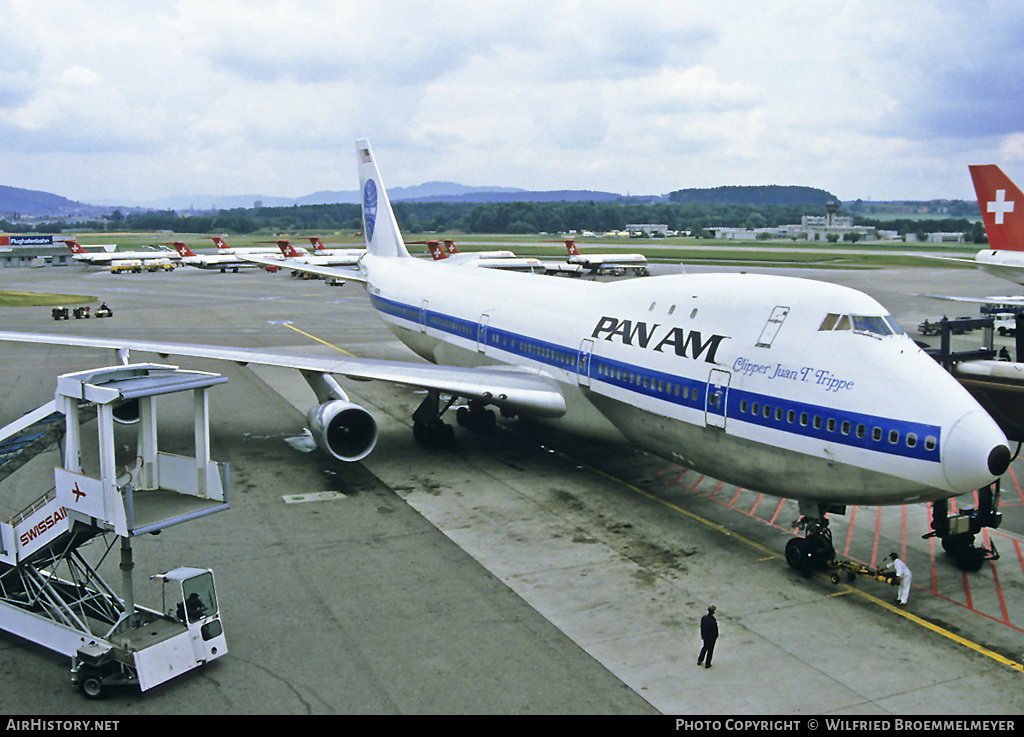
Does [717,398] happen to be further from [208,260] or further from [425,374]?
[208,260]

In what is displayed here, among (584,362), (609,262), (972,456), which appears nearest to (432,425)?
(584,362)

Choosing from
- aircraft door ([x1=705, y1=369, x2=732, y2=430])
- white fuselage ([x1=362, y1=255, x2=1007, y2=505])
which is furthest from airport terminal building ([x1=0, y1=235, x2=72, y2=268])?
aircraft door ([x1=705, y1=369, x2=732, y2=430])

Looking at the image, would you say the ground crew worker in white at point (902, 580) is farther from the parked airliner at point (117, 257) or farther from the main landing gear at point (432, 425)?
the parked airliner at point (117, 257)

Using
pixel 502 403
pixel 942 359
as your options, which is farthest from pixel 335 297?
pixel 942 359

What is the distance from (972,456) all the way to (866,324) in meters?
3.42

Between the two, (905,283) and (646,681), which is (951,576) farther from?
(905,283)

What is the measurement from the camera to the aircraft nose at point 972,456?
49.2 feet

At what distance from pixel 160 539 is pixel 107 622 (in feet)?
18.8

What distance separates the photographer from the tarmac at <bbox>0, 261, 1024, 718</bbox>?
1340 centimetres

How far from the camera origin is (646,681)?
13805 millimetres

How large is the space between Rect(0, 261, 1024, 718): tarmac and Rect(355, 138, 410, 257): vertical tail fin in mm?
14249

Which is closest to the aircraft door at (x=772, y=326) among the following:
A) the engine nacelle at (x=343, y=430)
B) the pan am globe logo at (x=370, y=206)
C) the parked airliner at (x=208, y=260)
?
the engine nacelle at (x=343, y=430)

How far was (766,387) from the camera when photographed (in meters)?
17.6

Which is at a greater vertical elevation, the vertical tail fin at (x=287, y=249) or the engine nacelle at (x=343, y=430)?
the vertical tail fin at (x=287, y=249)
